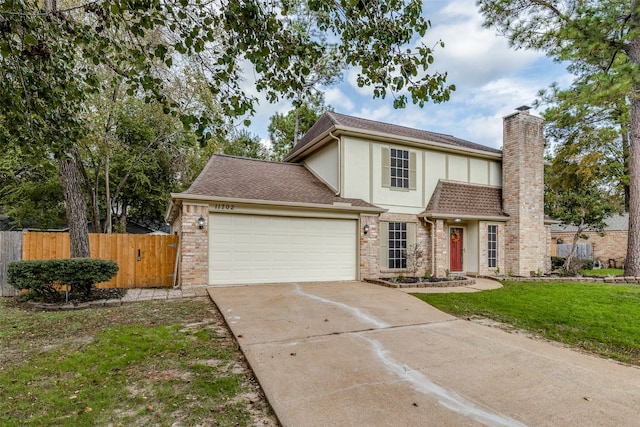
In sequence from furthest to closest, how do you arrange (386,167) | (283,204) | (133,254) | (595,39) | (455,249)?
1. (455,249)
2. (386,167)
3. (133,254)
4. (283,204)
5. (595,39)

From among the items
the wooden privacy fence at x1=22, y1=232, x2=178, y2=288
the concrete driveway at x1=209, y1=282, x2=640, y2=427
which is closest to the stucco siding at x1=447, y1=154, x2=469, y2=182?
the concrete driveway at x1=209, y1=282, x2=640, y2=427

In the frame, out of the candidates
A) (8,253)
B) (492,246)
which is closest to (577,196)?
(492,246)

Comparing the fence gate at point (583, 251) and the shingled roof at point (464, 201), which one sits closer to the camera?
the shingled roof at point (464, 201)

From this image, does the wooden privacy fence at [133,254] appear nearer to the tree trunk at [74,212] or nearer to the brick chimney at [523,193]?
the tree trunk at [74,212]

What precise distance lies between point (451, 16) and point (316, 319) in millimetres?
6708

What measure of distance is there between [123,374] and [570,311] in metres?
7.63

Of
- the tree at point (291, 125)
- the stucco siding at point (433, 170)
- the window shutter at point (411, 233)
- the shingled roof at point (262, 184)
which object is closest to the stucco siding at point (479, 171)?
the stucco siding at point (433, 170)

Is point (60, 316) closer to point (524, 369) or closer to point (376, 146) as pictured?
point (524, 369)

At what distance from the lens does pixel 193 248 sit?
887 cm

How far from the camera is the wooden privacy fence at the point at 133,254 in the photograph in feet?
30.0

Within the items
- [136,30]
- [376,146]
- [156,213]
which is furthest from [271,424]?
[156,213]

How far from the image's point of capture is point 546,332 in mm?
5492

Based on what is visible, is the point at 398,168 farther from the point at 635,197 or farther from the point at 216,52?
the point at 216,52

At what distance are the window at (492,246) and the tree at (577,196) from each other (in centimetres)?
273
